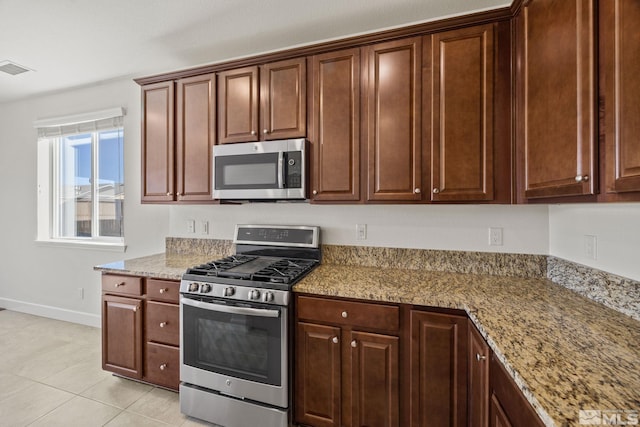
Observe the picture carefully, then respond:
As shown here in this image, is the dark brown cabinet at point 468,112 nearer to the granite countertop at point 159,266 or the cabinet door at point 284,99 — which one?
the cabinet door at point 284,99

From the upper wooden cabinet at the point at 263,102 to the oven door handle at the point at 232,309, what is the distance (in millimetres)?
1205

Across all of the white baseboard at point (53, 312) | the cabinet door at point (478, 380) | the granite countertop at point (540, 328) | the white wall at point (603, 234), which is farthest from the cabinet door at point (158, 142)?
the white wall at point (603, 234)

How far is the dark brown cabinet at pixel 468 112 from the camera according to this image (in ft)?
5.77

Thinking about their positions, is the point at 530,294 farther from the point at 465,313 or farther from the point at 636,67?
the point at 636,67

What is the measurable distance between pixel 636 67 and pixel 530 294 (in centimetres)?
112

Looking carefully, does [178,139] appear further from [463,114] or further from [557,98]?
[557,98]

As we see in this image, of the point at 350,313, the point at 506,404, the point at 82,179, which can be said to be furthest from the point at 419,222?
the point at 82,179

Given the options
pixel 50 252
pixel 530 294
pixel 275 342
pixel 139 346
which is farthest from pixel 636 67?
pixel 50 252

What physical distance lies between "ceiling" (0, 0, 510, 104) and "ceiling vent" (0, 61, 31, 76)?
0.16 feet

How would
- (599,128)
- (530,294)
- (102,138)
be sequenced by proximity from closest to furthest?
(599,128) → (530,294) → (102,138)

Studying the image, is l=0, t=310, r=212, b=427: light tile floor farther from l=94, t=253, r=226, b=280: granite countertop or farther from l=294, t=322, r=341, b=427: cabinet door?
l=94, t=253, r=226, b=280: granite countertop

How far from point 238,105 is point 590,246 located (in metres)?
2.39

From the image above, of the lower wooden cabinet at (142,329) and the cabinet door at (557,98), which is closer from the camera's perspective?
the cabinet door at (557,98)

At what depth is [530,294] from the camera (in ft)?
5.25
